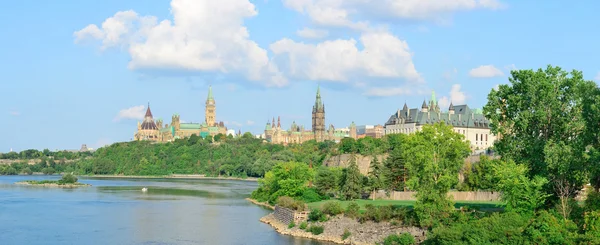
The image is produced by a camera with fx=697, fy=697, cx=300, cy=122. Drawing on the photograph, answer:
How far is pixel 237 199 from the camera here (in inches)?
3755

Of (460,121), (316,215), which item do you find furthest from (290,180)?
(460,121)

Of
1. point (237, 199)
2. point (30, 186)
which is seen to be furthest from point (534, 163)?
point (30, 186)

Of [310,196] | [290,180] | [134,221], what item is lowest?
[134,221]

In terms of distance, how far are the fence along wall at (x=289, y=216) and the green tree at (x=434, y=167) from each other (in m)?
11.7

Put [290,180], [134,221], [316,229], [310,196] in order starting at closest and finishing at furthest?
[316,229] < [134,221] < [310,196] < [290,180]

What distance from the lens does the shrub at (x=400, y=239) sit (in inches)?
1806

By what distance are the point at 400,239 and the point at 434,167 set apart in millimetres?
5898

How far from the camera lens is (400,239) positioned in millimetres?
46188

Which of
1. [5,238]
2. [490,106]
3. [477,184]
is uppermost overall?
[490,106]

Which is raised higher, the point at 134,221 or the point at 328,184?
the point at 328,184

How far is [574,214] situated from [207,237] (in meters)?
27.3

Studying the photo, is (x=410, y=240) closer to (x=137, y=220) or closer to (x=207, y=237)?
(x=207, y=237)

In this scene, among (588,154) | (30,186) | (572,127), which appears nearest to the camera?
(588,154)

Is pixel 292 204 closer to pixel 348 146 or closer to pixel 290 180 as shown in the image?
pixel 290 180
